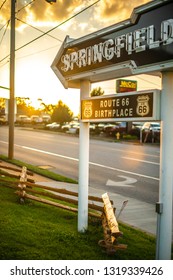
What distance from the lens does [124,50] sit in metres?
5.71

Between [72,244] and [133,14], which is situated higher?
[133,14]

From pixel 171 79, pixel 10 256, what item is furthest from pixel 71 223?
pixel 171 79

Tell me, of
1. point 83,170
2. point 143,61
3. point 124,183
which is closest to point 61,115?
point 124,183

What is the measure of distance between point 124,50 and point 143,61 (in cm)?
46

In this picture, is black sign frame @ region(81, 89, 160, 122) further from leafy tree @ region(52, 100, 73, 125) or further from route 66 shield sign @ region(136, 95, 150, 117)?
leafy tree @ region(52, 100, 73, 125)

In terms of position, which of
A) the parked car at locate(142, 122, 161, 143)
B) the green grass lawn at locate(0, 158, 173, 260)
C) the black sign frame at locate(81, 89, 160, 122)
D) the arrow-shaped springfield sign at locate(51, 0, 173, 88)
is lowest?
the green grass lawn at locate(0, 158, 173, 260)

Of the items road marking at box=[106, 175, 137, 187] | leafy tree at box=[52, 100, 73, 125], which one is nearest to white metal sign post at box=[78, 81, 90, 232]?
road marking at box=[106, 175, 137, 187]

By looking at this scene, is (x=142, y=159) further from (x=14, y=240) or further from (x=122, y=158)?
(x=14, y=240)

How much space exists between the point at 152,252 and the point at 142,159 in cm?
1555

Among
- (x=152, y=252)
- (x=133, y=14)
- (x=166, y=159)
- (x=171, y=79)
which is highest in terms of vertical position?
(x=133, y=14)

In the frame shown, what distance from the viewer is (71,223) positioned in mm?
8047

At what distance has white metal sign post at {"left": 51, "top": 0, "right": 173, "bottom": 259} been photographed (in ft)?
16.4

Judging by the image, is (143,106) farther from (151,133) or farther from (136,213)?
(151,133)

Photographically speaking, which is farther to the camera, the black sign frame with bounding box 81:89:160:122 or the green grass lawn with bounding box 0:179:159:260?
the green grass lawn with bounding box 0:179:159:260
